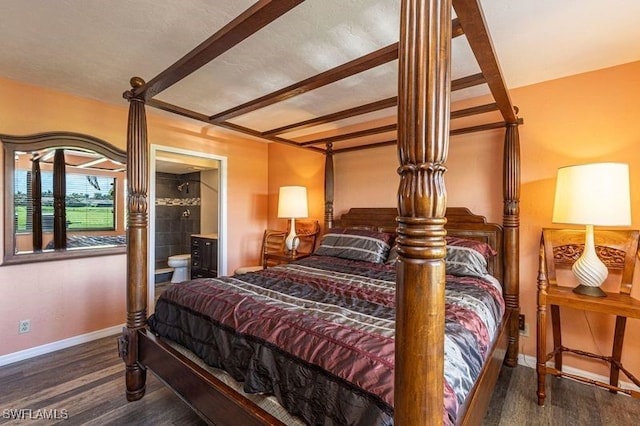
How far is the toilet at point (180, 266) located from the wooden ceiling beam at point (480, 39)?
5.04 m

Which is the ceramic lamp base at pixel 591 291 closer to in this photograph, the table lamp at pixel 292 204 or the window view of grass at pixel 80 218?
the table lamp at pixel 292 204

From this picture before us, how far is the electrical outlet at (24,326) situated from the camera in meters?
2.50

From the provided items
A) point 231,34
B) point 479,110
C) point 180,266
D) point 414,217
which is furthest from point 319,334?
point 180,266

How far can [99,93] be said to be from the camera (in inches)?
107

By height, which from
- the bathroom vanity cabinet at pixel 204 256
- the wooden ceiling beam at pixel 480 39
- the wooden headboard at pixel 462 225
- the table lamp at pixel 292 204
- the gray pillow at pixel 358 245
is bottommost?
the bathroom vanity cabinet at pixel 204 256

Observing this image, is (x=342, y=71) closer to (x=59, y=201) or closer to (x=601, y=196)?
(x=601, y=196)

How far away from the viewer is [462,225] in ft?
8.82

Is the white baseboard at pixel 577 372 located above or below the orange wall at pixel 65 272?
below

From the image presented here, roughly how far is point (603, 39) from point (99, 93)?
12.9ft

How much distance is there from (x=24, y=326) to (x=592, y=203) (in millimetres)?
4389

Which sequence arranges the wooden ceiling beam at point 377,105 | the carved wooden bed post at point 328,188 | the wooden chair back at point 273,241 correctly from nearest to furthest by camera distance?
1. the wooden ceiling beam at point 377,105
2. the carved wooden bed post at point 328,188
3. the wooden chair back at point 273,241

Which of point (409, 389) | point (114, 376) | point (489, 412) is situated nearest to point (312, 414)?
point (409, 389)

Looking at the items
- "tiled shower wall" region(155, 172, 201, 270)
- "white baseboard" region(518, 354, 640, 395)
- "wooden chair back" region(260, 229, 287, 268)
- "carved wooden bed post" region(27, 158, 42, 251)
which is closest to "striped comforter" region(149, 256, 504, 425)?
"white baseboard" region(518, 354, 640, 395)

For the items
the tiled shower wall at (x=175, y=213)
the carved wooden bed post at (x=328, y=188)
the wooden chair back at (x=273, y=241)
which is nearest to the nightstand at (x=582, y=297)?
the carved wooden bed post at (x=328, y=188)
